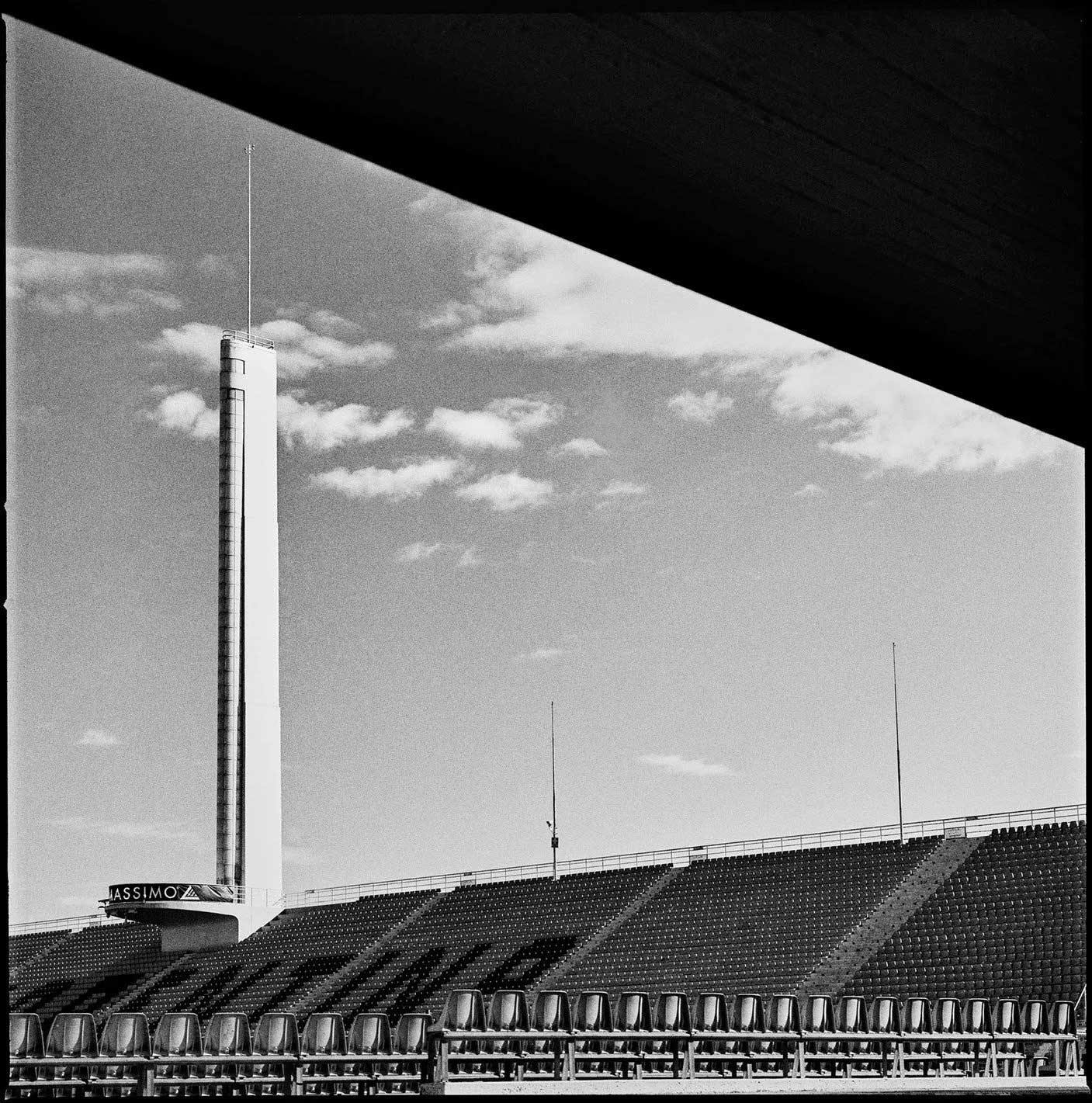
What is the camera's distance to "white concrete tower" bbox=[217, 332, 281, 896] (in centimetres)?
3516

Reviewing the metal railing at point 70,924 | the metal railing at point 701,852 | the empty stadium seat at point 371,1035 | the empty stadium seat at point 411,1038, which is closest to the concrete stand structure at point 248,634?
the metal railing at point 701,852

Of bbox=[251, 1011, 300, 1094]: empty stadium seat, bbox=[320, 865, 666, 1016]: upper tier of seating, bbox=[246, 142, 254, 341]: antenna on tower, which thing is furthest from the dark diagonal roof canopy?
bbox=[246, 142, 254, 341]: antenna on tower

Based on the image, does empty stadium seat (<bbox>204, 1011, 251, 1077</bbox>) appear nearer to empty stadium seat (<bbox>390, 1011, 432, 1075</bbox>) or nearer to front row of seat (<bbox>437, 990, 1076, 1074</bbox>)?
empty stadium seat (<bbox>390, 1011, 432, 1075</bbox>)

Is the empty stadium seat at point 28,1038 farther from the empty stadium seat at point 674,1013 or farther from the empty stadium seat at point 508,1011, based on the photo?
the empty stadium seat at point 674,1013

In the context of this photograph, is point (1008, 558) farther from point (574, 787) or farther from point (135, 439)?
point (135, 439)

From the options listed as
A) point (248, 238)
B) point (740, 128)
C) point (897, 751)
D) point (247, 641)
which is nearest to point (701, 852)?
point (897, 751)

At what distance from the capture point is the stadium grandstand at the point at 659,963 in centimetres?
1079

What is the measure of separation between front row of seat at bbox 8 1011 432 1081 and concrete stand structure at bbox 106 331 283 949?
24.7m

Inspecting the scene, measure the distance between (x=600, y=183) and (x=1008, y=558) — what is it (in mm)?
31320

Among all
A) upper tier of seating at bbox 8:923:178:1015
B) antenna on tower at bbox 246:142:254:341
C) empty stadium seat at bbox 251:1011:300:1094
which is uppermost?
antenna on tower at bbox 246:142:254:341

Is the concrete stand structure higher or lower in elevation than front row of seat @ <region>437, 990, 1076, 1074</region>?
higher

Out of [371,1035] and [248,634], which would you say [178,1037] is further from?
[248,634]

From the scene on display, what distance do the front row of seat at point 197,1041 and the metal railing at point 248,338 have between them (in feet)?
90.6

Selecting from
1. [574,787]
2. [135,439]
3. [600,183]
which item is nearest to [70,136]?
[135,439]
